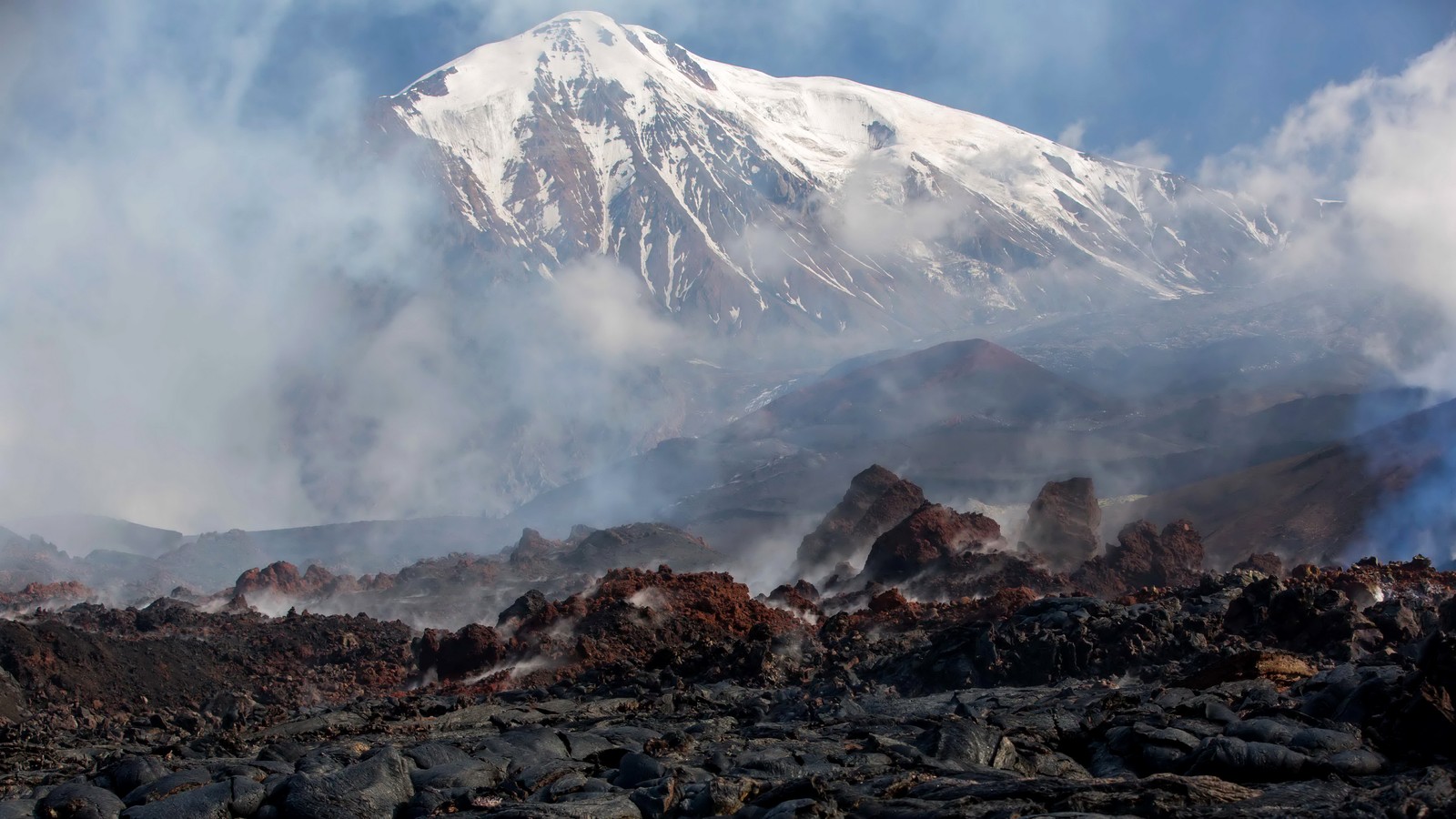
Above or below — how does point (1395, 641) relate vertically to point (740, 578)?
below

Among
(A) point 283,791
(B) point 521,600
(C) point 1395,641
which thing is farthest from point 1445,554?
(A) point 283,791

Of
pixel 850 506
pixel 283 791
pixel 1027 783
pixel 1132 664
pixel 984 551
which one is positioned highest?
pixel 850 506

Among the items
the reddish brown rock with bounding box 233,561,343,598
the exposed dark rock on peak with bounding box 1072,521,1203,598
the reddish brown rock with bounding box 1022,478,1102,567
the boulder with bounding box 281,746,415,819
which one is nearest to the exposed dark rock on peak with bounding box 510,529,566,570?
the reddish brown rock with bounding box 233,561,343,598

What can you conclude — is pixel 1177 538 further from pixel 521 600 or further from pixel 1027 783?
pixel 1027 783

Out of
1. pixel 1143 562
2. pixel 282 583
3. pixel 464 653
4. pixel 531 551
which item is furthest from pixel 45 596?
pixel 1143 562

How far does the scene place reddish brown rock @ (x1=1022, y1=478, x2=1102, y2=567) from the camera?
178 feet

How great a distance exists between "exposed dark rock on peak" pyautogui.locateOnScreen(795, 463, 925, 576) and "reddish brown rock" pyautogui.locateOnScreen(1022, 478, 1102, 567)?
580cm

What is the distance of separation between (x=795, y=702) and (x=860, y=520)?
131 feet

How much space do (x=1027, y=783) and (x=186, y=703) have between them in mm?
25330

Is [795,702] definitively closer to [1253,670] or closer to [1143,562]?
[1253,670]

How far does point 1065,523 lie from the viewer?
182 ft

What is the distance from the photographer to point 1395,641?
74.8ft

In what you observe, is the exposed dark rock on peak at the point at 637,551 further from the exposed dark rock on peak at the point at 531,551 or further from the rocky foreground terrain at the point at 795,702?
the rocky foreground terrain at the point at 795,702

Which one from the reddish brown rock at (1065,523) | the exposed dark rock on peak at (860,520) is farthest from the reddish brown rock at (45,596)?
the reddish brown rock at (1065,523)
